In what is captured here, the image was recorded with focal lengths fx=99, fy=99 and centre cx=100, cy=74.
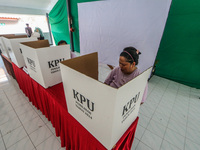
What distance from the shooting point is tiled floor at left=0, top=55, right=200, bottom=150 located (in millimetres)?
1370

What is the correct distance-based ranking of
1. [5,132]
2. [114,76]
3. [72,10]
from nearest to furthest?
1. [114,76]
2. [5,132]
3. [72,10]

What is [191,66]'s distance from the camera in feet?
8.50

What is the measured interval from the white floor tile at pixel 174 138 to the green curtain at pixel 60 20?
5.29 meters

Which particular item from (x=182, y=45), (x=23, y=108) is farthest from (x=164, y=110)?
(x=23, y=108)

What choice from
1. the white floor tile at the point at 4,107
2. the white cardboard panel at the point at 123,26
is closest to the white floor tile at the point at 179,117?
the white cardboard panel at the point at 123,26

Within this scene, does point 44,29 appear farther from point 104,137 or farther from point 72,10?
point 104,137

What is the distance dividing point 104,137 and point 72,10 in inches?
192

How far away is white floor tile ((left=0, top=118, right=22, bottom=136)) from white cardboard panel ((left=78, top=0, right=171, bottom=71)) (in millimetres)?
2578

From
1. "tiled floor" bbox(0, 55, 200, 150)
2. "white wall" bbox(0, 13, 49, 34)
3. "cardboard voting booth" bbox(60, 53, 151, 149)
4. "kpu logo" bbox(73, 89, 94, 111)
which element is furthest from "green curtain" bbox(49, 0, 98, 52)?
"kpu logo" bbox(73, 89, 94, 111)

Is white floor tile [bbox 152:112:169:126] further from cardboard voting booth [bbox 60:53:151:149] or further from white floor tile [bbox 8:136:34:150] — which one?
white floor tile [bbox 8:136:34:150]

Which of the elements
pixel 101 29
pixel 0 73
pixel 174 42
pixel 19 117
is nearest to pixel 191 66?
pixel 174 42

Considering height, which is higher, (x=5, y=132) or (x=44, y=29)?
(x=44, y=29)

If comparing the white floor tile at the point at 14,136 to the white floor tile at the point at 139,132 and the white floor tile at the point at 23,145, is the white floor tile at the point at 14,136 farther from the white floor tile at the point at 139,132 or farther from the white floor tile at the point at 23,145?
the white floor tile at the point at 139,132

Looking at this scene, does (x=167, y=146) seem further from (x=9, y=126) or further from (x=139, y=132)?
(x=9, y=126)
